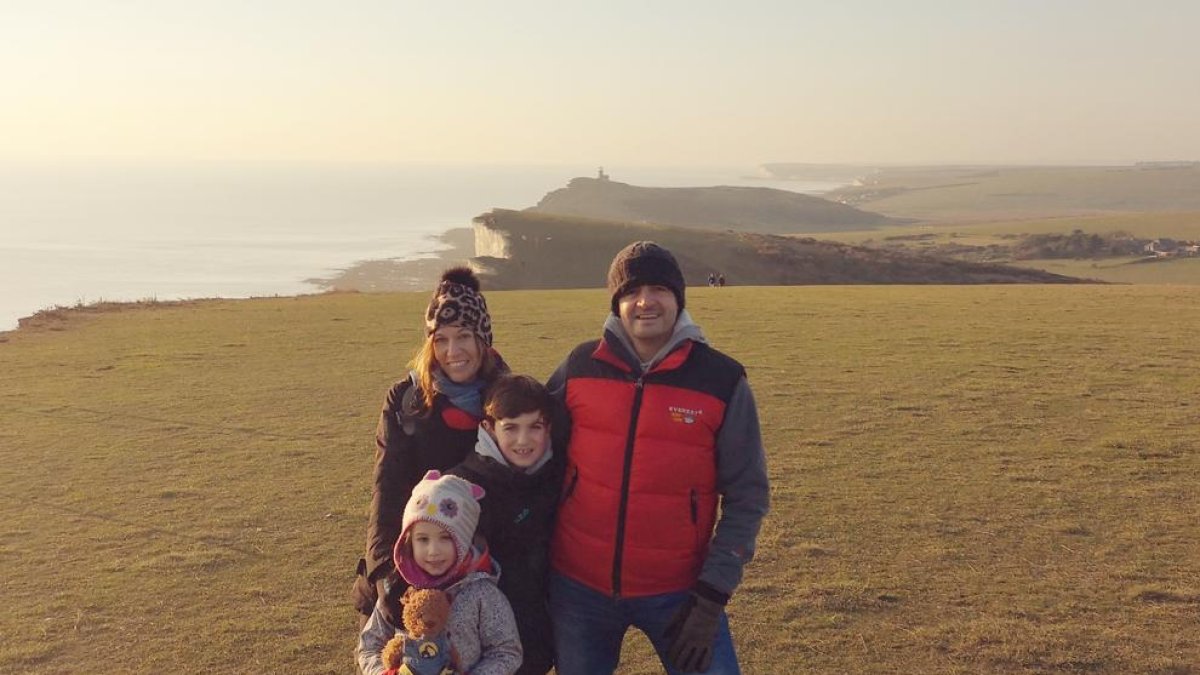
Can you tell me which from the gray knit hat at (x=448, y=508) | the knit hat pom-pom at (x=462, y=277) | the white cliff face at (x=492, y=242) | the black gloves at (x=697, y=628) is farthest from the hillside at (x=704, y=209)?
the gray knit hat at (x=448, y=508)

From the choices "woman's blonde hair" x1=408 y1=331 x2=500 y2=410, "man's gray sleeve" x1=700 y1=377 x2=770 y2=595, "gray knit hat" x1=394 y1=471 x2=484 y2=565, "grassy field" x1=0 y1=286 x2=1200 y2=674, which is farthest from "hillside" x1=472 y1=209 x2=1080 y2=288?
"gray knit hat" x1=394 y1=471 x2=484 y2=565

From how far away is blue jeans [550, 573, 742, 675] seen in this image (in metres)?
4.16

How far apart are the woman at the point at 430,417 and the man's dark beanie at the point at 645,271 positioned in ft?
2.38

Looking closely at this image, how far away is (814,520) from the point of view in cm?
908

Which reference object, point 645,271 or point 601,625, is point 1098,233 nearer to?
point 645,271

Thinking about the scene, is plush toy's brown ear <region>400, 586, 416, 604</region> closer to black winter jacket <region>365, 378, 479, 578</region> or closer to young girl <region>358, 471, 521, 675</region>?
young girl <region>358, 471, 521, 675</region>

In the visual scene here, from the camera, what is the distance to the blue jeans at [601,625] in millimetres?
4156

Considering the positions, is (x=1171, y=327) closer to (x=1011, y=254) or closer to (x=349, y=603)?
(x=349, y=603)

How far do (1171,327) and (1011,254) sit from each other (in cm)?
6741

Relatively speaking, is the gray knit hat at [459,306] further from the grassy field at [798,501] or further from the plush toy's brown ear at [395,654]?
the grassy field at [798,501]

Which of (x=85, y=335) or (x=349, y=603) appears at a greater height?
(x=85, y=335)

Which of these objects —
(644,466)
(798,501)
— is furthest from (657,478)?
(798,501)

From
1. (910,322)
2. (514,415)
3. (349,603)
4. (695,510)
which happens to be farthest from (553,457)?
(910,322)

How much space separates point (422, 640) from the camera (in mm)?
3734
